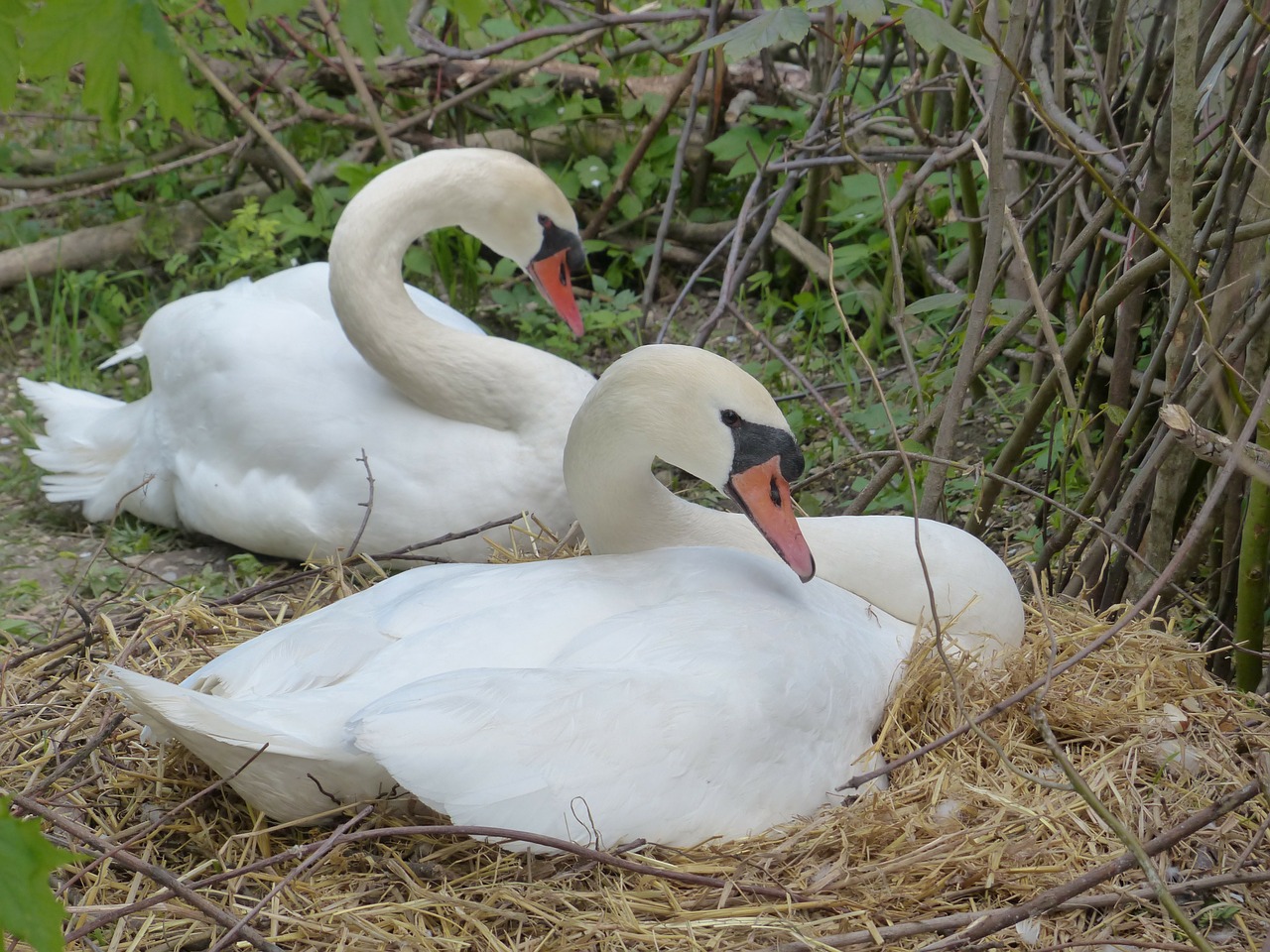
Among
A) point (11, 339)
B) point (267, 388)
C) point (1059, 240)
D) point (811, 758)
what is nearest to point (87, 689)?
point (267, 388)

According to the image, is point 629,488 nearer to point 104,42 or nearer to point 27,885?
point 104,42

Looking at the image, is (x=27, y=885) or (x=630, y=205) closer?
(x=27, y=885)

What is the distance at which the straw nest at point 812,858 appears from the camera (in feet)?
7.76

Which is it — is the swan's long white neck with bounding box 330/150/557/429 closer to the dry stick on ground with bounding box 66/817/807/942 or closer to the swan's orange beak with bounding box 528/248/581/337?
the swan's orange beak with bounding box 528/248/581/337

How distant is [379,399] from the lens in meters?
4.32

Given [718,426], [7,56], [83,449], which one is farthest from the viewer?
[83,449]

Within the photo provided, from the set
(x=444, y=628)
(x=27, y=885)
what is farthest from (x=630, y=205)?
(x=27, y=885)

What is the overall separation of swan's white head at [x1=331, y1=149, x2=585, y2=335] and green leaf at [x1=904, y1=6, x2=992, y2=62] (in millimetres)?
1801

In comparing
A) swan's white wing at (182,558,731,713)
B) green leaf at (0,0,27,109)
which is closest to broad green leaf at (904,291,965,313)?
swan's white wing at (182,558,731,713)

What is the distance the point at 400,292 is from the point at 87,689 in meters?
1.57

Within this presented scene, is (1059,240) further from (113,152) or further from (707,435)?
(113,152)

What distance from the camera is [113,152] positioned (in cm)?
671

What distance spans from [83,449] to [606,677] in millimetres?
3083

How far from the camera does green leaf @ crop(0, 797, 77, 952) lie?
145 centimetres
